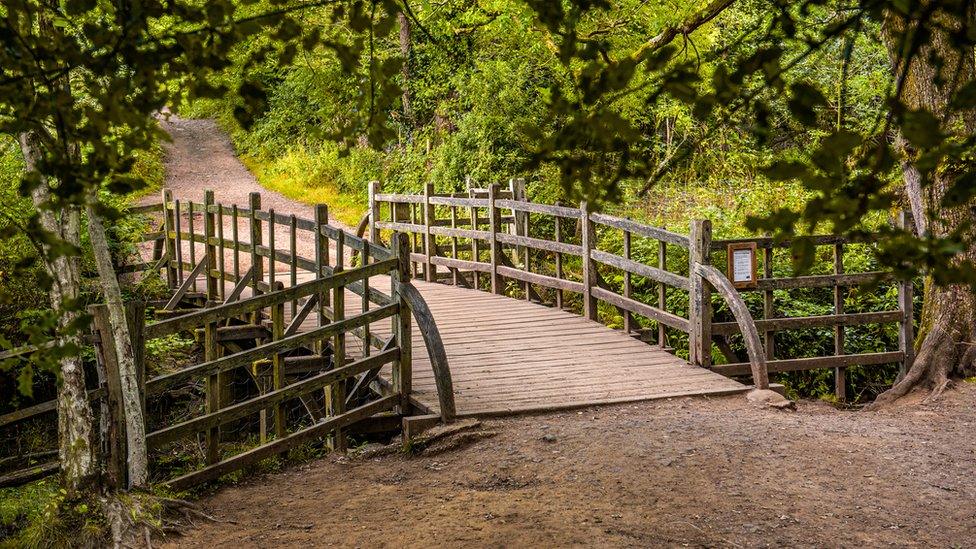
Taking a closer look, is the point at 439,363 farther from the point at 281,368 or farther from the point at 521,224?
the point at 521,224

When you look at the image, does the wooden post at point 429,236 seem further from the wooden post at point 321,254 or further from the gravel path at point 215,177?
the gravel path at point 215,177

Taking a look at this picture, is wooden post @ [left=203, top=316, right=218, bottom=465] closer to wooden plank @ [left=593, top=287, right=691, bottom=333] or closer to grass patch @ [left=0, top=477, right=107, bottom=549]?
grass patch @ [left=0, top=477, right=107, bottom=549]

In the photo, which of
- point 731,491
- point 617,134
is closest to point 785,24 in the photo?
point 617,134

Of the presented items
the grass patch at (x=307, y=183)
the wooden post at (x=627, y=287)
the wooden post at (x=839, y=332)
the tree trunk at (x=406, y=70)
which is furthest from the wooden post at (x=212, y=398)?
the tree trunk at (x=406, y=70)

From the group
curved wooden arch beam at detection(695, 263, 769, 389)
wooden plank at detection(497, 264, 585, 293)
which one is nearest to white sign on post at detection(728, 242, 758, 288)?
curved wooden arch beam at detection(695, 263, 769, 389)

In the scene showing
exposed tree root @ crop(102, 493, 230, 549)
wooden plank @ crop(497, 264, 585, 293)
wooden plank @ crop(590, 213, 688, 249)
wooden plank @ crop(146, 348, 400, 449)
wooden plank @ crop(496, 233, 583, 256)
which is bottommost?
exposed tree root @ crop(102, 493, 230, 549)

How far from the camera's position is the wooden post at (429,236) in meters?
14.7

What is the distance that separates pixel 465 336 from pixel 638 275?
102 inches

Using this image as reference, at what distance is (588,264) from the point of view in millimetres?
11461

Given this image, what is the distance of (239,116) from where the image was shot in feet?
9.42

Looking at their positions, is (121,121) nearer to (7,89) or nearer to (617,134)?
(7,89)

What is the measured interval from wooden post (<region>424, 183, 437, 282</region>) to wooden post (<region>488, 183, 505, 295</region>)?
4.81ft

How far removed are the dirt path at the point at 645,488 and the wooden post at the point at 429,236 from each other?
697 centimetres

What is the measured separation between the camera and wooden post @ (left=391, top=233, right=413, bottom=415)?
8414 millimetres
